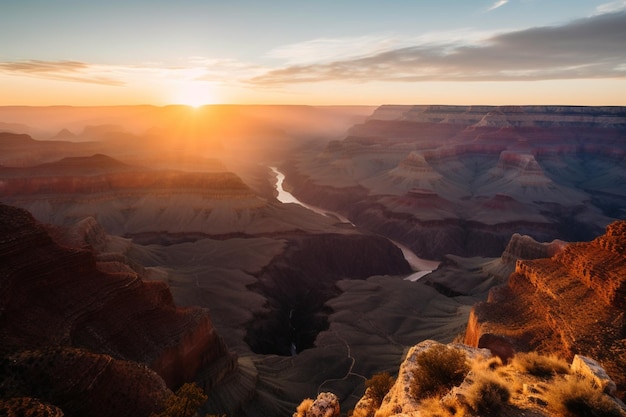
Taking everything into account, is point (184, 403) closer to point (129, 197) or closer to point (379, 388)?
point (379, 388)

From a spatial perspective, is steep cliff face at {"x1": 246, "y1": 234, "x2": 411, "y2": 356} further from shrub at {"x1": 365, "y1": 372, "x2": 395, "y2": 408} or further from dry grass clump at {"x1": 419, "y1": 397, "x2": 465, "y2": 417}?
dry grass clump at {"x1": 419, "y1": 397, "x2": 465, "y2": 417}

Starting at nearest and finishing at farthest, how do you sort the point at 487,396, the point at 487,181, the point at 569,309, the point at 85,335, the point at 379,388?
the point at 487,396 → the point at 85,335 → the point at 379,388 → the point at 569,309 → the point at 487,181

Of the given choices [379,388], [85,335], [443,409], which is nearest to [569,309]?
[379,388]

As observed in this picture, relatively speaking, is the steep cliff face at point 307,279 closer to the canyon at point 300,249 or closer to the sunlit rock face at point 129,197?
the canyon at point 300,249

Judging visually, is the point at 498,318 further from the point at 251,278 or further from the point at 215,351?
the point at 251,278

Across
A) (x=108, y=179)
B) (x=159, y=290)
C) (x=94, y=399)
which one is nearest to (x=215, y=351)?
(x=159, y=290)
